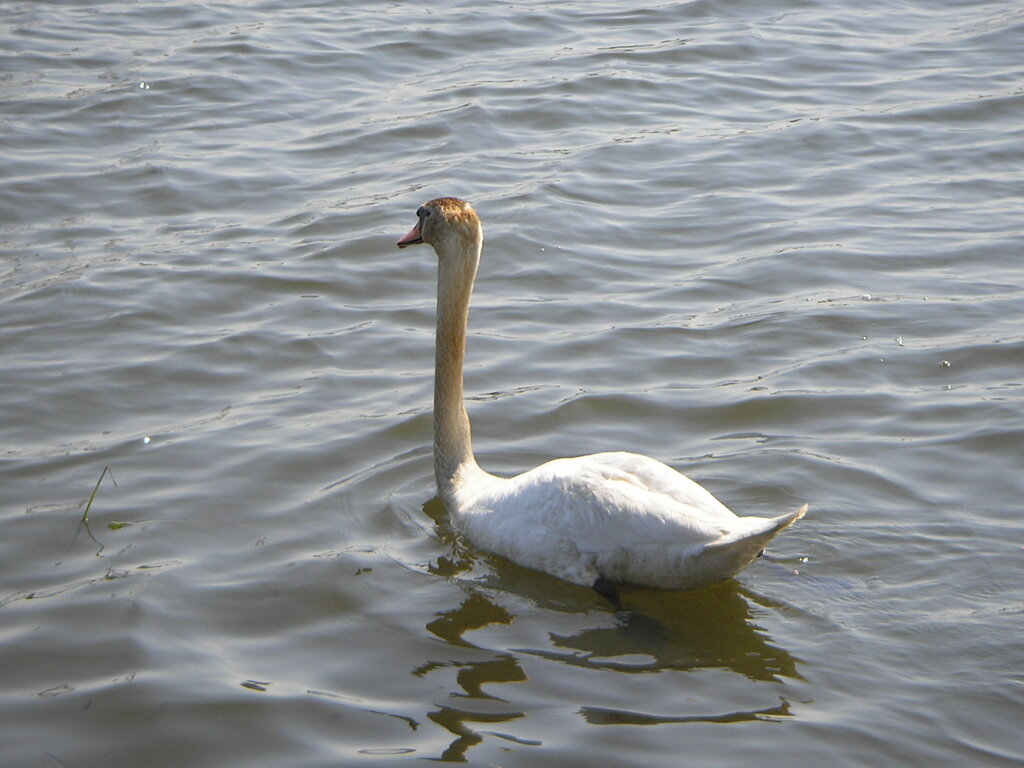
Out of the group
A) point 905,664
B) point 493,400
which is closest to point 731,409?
point 493,400

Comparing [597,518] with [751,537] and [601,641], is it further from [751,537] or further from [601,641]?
[751,537]

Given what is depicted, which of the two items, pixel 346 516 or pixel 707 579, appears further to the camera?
pixel 346 516

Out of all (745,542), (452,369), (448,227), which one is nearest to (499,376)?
(452,369)

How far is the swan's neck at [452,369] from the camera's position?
564 centimetres

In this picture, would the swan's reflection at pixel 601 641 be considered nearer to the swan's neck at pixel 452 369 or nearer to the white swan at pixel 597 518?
the white swan at pixel 597 518

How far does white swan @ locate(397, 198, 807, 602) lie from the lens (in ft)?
15.2

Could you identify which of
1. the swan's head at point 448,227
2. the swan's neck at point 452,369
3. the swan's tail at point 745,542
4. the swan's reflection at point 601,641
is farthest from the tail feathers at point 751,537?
the swan's head at point 448,227

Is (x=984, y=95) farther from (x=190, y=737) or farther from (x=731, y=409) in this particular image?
(x=190, y=737)

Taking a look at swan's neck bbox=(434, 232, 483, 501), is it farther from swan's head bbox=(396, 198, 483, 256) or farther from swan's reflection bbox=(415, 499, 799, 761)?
swan's reflection bbox=(415, 499, 799, 761)

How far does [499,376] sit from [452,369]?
107 centimetres

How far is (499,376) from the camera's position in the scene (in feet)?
22.5

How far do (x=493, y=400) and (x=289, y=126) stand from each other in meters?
4.61

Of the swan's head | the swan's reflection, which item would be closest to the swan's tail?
the swan's reflection

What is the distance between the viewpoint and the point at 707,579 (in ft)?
15.5
